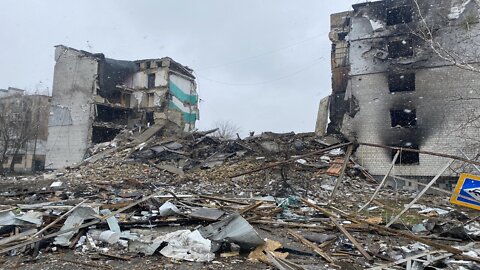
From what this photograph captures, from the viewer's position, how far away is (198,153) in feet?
57.1

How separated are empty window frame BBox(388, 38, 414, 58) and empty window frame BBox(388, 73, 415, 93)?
967 millimetres

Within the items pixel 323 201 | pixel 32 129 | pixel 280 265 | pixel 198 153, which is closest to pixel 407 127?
pixel 323 201

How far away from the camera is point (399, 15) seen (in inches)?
687

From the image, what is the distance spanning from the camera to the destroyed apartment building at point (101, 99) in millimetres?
26562

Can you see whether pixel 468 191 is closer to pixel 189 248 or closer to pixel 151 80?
pixel 189 248

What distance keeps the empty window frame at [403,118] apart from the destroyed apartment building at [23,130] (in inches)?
1124

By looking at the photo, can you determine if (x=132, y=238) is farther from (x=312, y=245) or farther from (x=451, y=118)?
(x=451, y=118)

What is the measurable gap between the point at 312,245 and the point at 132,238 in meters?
2.66

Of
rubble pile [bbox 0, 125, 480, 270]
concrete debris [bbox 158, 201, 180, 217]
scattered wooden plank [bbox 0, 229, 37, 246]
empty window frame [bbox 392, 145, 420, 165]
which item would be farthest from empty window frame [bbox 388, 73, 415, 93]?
scattered wooden plank [bbox 0, 229, 37, 246]

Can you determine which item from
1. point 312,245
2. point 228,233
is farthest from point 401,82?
point 228,233

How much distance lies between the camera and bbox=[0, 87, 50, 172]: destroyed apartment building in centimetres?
3094

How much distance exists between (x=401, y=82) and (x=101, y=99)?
20109mm

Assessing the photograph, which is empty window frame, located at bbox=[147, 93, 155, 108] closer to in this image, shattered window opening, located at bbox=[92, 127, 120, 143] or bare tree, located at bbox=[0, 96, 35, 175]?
shattered window opening, located at bbox=[92, 127, 120, 143]

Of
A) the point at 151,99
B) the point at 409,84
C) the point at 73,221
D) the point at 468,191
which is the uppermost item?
the point at 151,99
